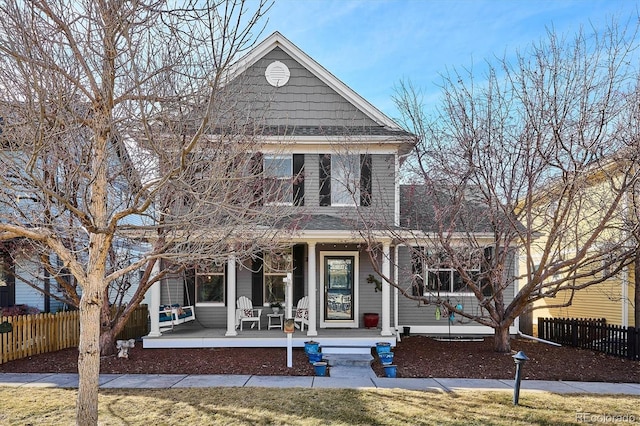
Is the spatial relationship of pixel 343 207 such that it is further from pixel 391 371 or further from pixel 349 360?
pixel 391 371

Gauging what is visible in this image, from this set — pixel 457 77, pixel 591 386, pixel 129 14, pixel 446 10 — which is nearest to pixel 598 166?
pixel 457 77

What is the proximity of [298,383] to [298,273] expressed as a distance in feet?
16.6

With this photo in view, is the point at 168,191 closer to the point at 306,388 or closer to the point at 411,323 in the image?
the point at 306,388

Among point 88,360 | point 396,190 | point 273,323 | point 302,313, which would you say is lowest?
point 273,323

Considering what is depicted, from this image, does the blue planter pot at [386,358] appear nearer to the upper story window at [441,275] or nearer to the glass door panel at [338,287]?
the upper story window at [441,275]

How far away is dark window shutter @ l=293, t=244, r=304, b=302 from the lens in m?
12.8

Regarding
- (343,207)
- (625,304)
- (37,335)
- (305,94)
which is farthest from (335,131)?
(625,304)

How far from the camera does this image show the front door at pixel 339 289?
41.7 ft

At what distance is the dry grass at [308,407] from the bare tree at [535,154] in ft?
10.1

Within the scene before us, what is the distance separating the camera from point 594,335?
37.7 ft

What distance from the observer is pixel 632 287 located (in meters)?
13.5

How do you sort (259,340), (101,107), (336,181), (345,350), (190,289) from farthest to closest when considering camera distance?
(190,289) < (336,181) < (259,340) < (345,350) < (101,107)

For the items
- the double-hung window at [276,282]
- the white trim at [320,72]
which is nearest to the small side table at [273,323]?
the double-hung window at [276,282]

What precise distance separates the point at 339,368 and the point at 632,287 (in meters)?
9.88
